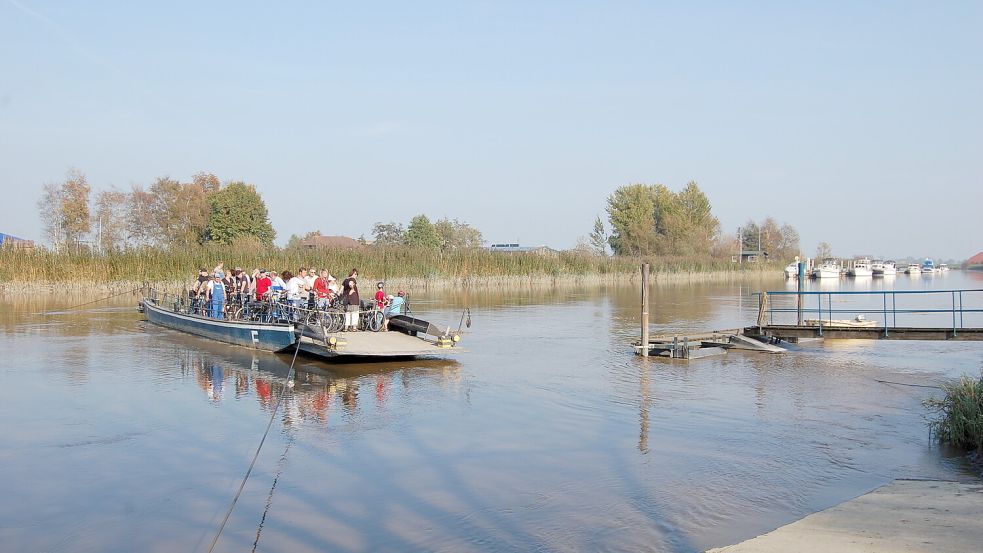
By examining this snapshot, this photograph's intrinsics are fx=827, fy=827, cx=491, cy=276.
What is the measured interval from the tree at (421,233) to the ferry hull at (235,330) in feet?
226

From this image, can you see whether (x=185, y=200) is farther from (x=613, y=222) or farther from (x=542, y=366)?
(x=542, y=366)

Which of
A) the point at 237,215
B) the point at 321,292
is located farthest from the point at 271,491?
the point at 237,215

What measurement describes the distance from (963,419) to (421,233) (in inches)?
3428

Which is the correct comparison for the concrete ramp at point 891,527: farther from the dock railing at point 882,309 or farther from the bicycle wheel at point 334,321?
the bicycle wheel at point 334,321

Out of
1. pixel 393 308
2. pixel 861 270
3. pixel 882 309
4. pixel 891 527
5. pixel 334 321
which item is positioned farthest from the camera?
pixel 861 270

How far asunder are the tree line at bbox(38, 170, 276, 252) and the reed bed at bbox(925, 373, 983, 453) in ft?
200

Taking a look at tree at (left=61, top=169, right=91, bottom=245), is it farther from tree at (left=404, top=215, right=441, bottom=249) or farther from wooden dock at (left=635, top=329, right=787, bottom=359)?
wooden dock at (left=635, top=329, right=787, bottom=359)

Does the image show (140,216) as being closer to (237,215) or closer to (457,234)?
(237,215)

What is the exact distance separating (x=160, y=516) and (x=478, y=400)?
7069 millimetres

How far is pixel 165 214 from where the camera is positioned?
77.1 meters

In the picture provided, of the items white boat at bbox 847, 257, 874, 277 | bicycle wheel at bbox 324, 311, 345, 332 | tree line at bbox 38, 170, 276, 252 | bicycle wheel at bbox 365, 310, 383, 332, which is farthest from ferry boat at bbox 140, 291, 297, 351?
white boat at bbox 847, 257, 874, 277

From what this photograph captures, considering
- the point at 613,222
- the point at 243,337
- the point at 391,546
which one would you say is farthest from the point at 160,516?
the point at 613,222

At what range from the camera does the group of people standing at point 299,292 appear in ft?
63.8

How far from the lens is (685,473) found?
9820mm
